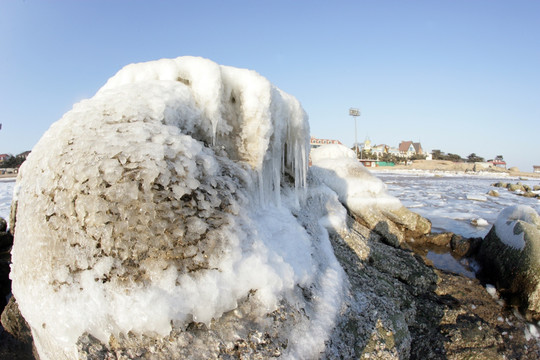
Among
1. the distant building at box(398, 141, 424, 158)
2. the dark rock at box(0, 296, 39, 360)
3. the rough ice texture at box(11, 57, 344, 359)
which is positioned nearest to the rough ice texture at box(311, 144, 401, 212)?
the rough ice texture at box(11, 57, 344, 359)

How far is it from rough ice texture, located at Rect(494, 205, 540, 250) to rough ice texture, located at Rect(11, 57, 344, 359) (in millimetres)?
4369

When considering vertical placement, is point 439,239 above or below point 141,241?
below

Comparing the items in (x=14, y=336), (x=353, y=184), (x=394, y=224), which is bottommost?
(x=14, y=336)

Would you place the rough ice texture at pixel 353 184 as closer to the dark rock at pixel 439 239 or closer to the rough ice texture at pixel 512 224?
the dark rock at pixel 439 239

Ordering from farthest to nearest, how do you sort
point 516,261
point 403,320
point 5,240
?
point 5,240 → point 516,261 → point 403,320

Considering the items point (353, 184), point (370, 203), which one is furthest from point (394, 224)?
point (353, 184)

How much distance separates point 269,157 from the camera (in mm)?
3850

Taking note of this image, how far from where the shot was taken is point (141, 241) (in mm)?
1896

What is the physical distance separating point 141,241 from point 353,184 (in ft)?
21.4

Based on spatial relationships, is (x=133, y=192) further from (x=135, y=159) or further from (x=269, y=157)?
(x=269, y=157)

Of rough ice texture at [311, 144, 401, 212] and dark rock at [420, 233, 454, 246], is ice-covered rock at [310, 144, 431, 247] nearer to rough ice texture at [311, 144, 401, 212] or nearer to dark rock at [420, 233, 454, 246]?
rough ice texture at [311, 144, 401, 212]

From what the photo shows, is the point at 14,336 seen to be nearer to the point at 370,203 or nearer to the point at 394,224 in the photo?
the point at 370,203

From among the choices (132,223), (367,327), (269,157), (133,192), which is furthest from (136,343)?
(269,157)

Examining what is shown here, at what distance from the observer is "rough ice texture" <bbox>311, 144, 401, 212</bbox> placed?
745cm
